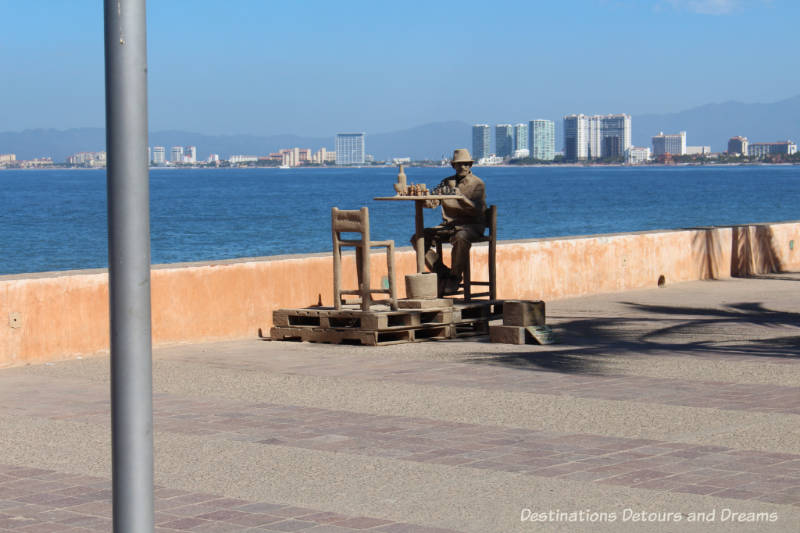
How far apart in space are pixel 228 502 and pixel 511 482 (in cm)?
161

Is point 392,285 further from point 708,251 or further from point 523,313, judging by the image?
point 708,251

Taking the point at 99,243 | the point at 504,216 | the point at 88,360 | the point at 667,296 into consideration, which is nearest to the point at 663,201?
the point at 504,216

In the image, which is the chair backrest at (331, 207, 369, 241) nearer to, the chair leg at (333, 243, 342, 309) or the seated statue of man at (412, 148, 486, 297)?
the chair leg at (333, 243, 342, 309)

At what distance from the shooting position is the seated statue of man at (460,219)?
1398 centimetres

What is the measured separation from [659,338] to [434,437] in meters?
5.99

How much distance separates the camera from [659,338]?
13539 mm

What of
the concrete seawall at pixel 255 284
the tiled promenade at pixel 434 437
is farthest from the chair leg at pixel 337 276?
the concrete seawall at pixel 255 284

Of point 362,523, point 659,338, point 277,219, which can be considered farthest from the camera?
point 277,219

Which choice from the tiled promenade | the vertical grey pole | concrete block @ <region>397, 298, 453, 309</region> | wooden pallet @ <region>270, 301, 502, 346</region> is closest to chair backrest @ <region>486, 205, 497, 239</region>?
wooden pallet @ <region>270, 301, 502, 346</region>

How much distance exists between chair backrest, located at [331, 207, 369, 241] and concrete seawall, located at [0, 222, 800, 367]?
1289mm

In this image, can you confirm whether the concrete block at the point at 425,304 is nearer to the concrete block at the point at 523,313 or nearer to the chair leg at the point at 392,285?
the chair leg at the point at 392,285

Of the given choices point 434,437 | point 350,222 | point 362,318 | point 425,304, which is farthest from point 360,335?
point 434,437

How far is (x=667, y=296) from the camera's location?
18156 millimetres

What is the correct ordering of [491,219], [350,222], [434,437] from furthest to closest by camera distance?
1. [491,219]
2. [350,222]
3. [434,437]
